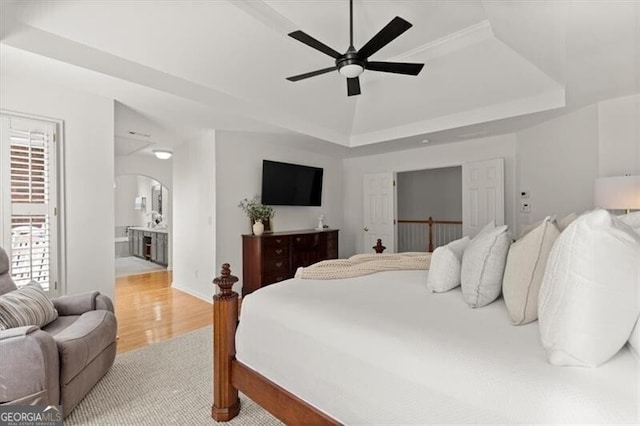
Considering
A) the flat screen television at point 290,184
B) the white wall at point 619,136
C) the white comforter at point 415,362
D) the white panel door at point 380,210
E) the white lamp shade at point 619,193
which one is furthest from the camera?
the white panel door at point 380,210

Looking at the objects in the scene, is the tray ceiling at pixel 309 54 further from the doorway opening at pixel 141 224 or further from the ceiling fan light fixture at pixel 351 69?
the doorway opening at pixel 141 224

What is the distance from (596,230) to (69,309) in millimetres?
3257

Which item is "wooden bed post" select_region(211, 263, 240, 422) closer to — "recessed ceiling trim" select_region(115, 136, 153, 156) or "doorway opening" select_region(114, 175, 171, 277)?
"recessed ceiling trim" select_region(115, 136, 153, 156)

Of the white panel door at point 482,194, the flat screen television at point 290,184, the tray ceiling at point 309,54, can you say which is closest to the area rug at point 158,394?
the tray ceiling at point 309,54

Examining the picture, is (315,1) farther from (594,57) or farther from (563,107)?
(563,107)

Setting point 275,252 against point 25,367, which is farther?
point 275,252

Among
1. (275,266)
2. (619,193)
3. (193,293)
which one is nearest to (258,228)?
(275,266)

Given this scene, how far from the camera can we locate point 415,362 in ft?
3.73

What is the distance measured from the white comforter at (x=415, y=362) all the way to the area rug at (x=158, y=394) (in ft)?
1.68

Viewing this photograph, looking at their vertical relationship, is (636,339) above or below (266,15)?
below

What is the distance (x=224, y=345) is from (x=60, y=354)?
95cm

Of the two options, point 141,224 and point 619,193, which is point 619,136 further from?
point 141,224

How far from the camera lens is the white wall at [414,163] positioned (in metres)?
4.65

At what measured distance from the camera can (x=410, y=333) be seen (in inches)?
49.2
